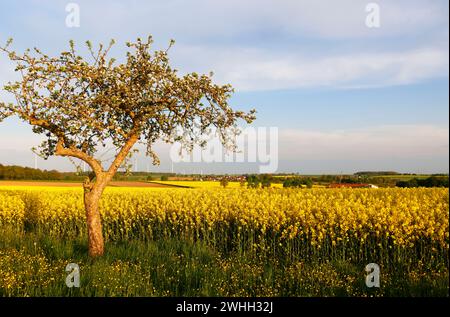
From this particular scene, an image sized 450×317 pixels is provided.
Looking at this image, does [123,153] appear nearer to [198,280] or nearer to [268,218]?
[198,280]

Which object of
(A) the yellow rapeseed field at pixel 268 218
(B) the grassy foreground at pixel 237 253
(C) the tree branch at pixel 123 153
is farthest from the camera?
(A) the yellow rapeseed field at pixel 268 218

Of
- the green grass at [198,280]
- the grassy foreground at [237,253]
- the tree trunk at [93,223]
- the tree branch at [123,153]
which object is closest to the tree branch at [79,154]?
the tree branch at [123,153]

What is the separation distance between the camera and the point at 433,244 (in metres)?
11.8

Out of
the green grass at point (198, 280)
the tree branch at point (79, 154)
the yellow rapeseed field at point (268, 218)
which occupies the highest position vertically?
the tree branch at point (79, 154)

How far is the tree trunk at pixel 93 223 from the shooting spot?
37.9 ft

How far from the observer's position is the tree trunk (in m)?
11.6

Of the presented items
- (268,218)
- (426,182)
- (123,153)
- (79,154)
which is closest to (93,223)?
(79,154)

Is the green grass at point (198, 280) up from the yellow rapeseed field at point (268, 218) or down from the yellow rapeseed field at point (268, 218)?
down

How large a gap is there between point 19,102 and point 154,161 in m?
3.95

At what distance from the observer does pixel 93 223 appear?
11.7 m

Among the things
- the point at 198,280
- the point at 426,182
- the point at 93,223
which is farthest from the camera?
the point at 426,182

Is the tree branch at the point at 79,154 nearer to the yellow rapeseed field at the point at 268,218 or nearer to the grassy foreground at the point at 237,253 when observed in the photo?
the grassy foreground at the point at 237,253
